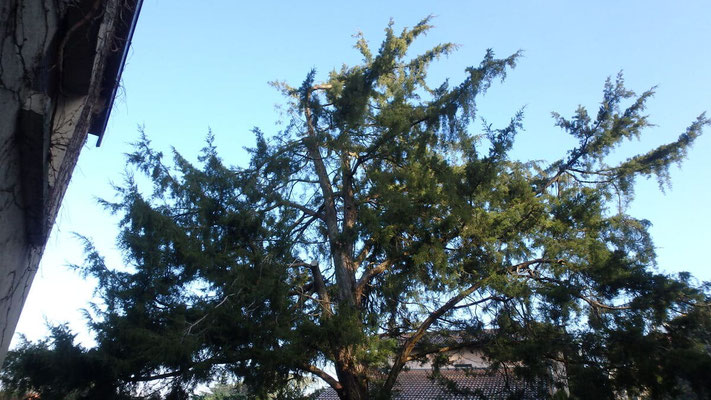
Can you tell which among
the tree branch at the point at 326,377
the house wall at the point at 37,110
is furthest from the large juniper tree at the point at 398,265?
the house wall at the point at 37,110

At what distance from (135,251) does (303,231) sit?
402 cm

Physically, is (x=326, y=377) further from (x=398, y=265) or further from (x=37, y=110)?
(x=37, y=110)

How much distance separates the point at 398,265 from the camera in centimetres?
1009

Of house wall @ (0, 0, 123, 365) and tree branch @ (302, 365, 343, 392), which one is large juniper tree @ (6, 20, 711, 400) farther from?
house wall @ (0, 0, 123, 365)

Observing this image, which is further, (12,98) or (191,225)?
(191,225)

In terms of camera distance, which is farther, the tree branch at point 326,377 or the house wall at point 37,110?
the tree branch at point 326,377

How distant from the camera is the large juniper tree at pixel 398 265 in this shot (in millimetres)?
7672

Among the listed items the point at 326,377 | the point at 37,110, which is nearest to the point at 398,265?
the point at 326,377

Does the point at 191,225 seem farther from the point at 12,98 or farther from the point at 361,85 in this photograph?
the point at 12,98

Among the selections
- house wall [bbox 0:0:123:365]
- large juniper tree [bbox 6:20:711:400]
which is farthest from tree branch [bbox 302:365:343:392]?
house wall [bbox 0:0:123:365]

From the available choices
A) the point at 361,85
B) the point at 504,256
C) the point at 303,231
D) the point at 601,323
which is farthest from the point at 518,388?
the point at 361,85

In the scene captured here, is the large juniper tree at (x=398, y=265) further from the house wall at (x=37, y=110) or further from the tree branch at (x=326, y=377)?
the house wall at (x=37, y=110)

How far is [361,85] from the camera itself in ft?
35.0

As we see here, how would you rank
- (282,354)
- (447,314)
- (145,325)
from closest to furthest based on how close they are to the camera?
(282,354) → (145,325) → (447,314)
